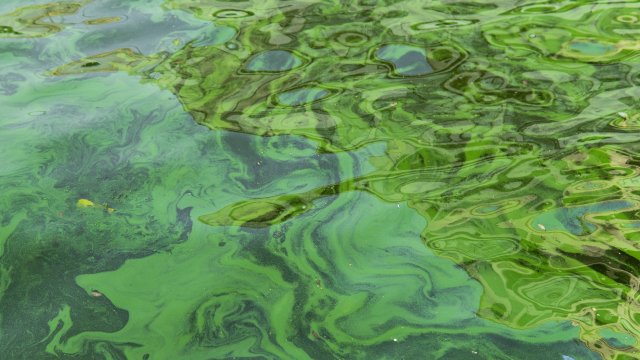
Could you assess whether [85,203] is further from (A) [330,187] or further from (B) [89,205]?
(A) [330,187]

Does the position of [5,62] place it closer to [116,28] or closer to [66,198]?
[116,28]

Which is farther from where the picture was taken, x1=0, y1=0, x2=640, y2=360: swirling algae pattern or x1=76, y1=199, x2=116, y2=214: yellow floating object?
x1=76, y1=199, x2=116, y2=214: yellow floating object

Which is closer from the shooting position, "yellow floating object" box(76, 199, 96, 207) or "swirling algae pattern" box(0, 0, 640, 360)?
"swirling algae pattern" box(0, 0, 640, 360)

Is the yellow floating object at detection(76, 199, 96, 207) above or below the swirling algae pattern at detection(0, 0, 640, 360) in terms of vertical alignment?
below

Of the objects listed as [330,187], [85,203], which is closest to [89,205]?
[85,203]

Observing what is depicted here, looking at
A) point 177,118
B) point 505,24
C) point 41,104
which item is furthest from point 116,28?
point 505,24

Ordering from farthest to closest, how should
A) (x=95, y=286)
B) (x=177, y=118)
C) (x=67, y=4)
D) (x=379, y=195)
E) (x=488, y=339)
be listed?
(x=67, y=4) < (x=177, y=118) < (x=379, y=195) < (x=95, y=286) < (x=488, y=339)

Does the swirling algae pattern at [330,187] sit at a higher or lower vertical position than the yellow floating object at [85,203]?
higher

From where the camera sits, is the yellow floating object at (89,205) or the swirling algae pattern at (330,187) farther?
the yellow floating object at (89,205)
